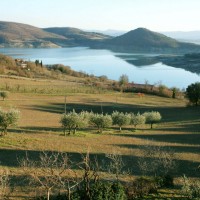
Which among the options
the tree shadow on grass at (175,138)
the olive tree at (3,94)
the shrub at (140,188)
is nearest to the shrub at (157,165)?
the shrub at (140,188)

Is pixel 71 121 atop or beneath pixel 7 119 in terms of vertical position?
beneath

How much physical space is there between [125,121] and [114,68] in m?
155

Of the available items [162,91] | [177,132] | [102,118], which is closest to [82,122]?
[102,118]

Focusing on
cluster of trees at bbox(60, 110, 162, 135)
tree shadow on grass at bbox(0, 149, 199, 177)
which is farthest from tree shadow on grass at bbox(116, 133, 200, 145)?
tree shadow on grass at bbox(0, 149, 199, 177)

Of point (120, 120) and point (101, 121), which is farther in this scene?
point (120, 120)

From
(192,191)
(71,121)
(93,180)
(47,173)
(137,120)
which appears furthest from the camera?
(137,120)

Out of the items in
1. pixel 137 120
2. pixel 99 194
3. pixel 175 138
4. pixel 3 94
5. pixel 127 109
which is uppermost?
pixel 99 194

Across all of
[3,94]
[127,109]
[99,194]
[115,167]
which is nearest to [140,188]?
[115,167]

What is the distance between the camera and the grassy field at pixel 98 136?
96.7 feet

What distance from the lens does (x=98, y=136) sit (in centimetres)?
3875

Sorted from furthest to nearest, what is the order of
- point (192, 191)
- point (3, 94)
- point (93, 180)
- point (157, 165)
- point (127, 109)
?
point (127, 109), point (3, 94), point (157, 165), point (93, 180), point (192, 191)

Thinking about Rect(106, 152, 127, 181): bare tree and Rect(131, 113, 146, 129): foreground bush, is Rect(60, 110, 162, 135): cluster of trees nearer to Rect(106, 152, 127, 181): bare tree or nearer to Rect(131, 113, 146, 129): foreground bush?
Rect(131, 113, 146, 129): foreground bush

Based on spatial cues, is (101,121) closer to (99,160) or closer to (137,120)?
(137,120)

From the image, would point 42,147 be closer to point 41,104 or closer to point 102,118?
point 102,118
